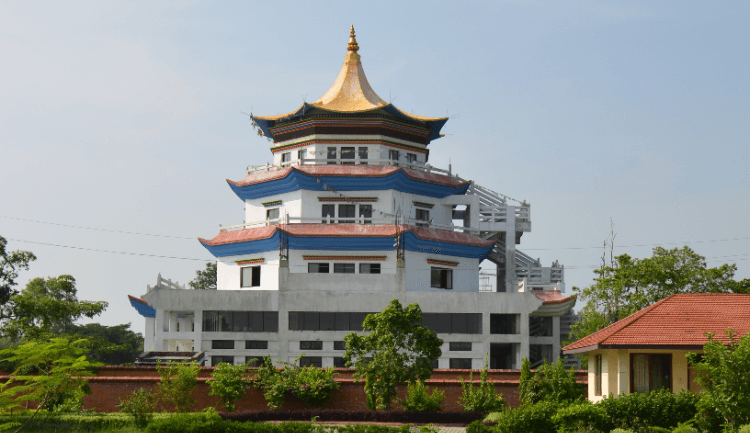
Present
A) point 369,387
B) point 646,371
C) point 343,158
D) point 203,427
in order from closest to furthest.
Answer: point 203,427 → point 646,371 → point 369,387 → point 343,158

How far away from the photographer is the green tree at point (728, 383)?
25.3 m

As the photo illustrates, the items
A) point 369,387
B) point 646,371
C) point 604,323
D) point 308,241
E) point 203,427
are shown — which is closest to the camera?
point 203,427

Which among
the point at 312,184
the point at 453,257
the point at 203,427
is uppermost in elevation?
the point at 312,184

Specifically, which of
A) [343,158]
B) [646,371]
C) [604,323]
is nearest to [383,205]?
[343,158]

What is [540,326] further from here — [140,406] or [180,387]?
[140,406]

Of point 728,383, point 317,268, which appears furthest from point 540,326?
point 728,383

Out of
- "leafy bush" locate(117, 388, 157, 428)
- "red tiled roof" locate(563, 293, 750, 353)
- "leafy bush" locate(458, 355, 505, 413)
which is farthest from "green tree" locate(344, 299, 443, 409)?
"leafy bush" locate(117, 388, 157, 428)

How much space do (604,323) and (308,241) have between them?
56.4ft

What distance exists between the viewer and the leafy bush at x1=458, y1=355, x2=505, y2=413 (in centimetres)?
3550

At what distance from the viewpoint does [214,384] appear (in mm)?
36531

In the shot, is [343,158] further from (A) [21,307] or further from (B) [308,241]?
(A) [21,307]

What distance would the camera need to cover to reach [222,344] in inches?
2004

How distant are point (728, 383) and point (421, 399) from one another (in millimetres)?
12973

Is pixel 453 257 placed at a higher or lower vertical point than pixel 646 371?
Answer: higher
